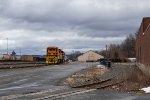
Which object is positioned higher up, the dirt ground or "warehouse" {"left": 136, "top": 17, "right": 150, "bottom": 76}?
"warehouse" {"left": 136, "top": 17, "right": 150, "bottom": 76}

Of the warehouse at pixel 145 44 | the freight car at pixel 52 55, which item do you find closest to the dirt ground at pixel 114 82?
the warehouse at pixel 145 44

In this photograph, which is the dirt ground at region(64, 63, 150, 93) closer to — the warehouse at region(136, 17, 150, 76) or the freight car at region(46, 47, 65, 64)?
the warehouse at region(136, 17, 150, 76)

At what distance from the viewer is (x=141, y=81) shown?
2789cm

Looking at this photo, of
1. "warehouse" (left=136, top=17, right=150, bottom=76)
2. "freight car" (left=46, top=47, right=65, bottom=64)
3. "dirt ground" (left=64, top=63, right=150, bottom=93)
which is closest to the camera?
"dirt ground" (left=64, top=63, right=150, bottom=93)

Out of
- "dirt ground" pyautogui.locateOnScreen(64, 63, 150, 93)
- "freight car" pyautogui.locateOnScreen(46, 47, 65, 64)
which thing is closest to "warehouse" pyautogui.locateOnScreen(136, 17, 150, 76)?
"dirt ground" pyautogui.locateOnScreen(64, 63, 150, 93)

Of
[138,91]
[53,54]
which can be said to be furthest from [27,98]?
[53,54]

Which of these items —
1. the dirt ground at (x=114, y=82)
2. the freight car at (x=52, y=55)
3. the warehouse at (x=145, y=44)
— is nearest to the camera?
the dirt ground at (x=114, y=82)

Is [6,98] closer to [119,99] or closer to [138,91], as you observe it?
[119,99]

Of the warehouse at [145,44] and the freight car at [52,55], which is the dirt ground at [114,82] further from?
the freight car at [52,55]

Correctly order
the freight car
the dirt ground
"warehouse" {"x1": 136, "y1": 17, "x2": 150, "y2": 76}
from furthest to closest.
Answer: the freight car
"warehouse" {"x1": 136, "y1": 17, "x2": 150, "y2": 76}
the dirt ground

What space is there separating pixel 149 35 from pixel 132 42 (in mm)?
145180

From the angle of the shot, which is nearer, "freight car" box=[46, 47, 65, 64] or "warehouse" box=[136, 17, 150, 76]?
"warehouse" box=[136, 17, 150, 76]

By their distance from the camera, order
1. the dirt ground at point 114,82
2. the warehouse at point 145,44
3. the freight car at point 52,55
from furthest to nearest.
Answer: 1. the freight car at point 52,55
2. the warehouse at point 145,44
3. the dirt ground at point 114,82

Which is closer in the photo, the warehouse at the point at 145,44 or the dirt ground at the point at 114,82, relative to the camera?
the dirt ground at the point at 114,82
